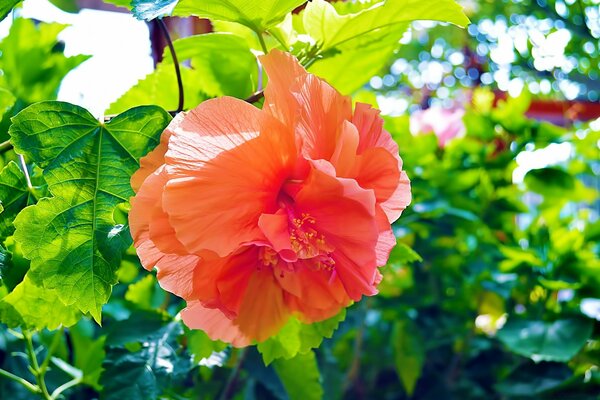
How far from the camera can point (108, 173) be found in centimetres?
38

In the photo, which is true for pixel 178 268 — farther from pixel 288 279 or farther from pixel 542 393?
pixel 542 393

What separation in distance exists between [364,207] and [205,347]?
226 millimetres

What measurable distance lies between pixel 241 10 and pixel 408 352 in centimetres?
67

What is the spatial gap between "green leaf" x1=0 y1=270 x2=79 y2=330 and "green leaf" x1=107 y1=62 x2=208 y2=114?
151 millimetres

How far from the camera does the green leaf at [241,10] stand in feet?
1.27

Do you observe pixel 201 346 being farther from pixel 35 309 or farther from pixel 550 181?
pixel 550 181

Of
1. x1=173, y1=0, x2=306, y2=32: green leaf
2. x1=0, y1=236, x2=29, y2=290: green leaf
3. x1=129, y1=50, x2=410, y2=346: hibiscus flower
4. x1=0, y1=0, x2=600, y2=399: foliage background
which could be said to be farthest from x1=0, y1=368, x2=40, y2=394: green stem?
x1=173, y1=0, x2=306, y2=32: green leaf

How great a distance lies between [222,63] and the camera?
0.49 meters

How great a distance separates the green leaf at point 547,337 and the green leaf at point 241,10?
585mm

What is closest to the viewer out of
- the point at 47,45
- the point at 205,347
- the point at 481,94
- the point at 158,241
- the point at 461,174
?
the point at 158,241

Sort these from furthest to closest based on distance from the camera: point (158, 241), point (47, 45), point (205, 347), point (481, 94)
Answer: point (481, 94) < point (47, 45) < point (205, 347) < point (158, 241)

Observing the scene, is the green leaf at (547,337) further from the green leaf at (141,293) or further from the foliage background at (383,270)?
the green leaf at (141,293)

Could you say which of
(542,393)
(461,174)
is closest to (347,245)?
(542,393)

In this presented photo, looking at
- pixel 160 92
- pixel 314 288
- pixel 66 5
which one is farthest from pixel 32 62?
pixel 314 288
